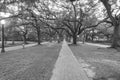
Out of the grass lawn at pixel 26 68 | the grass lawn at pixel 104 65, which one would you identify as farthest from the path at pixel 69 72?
the grass lawn at pixel 104 65

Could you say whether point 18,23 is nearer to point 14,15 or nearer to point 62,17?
point 14,15

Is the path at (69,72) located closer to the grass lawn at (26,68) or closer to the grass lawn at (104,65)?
the grass lawn at (26,68)

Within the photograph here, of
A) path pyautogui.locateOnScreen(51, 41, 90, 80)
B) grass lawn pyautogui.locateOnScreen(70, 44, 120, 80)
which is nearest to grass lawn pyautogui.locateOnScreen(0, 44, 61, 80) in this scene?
path pyautogui.locateOnScreen(51, 41, 90, 80)

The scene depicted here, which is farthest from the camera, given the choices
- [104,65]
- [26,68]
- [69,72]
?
[104,65]

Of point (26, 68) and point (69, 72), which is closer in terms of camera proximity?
point (69, 72)

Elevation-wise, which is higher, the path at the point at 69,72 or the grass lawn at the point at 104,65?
the grass lawn at the point at 104,65

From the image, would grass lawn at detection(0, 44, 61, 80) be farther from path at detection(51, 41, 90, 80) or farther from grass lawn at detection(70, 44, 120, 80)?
grass lawn at detection(70, 44, 120, 80)

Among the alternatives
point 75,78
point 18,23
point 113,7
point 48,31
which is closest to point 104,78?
point 75,78

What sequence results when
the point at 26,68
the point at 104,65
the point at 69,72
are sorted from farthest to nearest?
the point at 104,65 → the point at 26,68 → the point at 69,72

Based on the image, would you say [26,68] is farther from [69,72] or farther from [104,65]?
[104,65]

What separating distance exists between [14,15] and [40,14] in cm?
426

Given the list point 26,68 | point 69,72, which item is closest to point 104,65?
point 69,72

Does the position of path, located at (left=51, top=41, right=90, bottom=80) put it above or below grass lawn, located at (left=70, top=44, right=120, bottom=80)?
below

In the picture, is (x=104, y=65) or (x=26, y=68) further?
(x=104, y=65)
